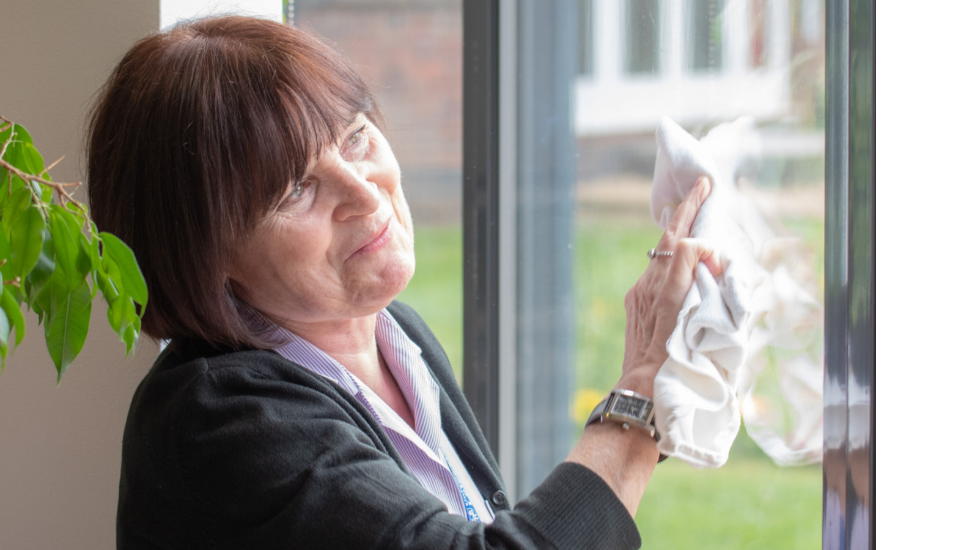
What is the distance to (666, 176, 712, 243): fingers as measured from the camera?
0.99 metres

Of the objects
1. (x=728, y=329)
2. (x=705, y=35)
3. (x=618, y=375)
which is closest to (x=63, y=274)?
(x=728, y=329)

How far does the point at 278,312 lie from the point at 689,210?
20.9 inches

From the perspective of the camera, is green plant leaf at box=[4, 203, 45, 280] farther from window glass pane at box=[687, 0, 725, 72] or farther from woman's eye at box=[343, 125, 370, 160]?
window glass pane at box=[687, 0, 725, 72]

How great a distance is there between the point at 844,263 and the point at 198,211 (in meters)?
0.86

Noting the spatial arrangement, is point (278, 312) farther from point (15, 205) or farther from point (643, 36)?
point (643, 36)

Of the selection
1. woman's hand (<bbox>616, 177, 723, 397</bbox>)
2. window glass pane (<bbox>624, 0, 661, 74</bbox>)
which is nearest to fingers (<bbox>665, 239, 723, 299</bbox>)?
woman's hand (<bbox>616, 177, 723, 397</bbox>)

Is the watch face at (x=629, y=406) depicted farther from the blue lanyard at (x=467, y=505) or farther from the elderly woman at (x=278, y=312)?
the blue lanyard at (x=467, y=505)

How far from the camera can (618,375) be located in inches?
66.6

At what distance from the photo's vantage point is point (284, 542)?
792 mm

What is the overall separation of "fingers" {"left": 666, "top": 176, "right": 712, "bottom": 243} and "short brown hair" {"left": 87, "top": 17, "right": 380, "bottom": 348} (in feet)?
1.39

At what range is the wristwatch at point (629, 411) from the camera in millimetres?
885

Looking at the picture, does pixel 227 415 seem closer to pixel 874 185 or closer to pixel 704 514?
pixel 874 185

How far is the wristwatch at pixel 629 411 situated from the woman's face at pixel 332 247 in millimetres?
295
